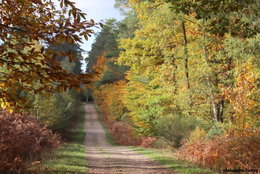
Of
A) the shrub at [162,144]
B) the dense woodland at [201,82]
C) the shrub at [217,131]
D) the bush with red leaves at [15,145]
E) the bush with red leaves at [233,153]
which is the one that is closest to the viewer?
the bush with red leaves at [15,145]

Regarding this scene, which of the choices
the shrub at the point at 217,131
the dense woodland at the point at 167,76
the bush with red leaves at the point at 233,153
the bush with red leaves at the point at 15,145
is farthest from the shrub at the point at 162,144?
the bush with red leaves at the point at 15,145

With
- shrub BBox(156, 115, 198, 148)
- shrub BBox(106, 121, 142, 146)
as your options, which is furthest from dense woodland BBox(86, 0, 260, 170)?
shrub BBox(106, 121, 142, 146)

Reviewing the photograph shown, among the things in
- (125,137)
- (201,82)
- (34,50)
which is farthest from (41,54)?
(125,137)

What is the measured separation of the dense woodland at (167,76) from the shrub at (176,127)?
0.06m

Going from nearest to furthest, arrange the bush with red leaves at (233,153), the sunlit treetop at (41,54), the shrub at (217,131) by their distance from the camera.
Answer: the sunlit treetop at (41,54) → the bush with red leaves at (233,153) → the shrub at (217,131)

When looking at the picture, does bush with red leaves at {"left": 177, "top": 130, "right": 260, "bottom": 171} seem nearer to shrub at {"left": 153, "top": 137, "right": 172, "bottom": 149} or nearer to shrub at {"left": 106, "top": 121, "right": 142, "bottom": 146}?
Answer: shrub at {"left": 153, "top": 137, "right": 172, "bottom": 149}

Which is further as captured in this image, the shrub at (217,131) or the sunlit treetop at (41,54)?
the shrub at (217,131)

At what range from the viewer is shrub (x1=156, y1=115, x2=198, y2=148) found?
1634 centimetres

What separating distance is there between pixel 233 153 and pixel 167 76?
7903 millimetres

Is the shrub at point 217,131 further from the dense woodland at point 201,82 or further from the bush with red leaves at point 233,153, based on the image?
the bush with red leaves at point 233,153

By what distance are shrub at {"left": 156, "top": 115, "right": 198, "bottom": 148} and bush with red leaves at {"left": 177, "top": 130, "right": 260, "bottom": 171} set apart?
4943 mm

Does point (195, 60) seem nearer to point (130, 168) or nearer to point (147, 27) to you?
point (147, 27)

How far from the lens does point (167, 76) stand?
1695 cm

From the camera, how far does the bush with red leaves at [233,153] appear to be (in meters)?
9.03
